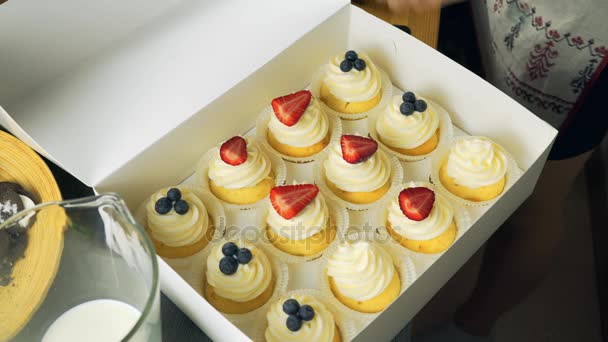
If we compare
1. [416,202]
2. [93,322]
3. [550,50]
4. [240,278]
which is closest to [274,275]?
[240,278]

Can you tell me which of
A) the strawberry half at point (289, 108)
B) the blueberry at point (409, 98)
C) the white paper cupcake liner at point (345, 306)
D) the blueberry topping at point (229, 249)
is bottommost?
the white paper cupcake liner at point (345, 306)

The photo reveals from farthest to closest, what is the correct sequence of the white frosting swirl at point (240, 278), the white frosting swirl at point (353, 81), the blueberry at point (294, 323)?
1. the white frosting swirl at point (353, 81)
2. the white frosting swirl at point (240, 278)
3. the blueberry at point (294, 323)

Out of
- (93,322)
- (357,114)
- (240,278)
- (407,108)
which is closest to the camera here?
(93,322)

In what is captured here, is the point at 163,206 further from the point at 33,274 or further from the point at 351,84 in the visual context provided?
the point at 351,84

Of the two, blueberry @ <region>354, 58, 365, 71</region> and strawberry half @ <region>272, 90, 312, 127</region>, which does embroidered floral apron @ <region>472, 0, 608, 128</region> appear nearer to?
blueberry @ <region>354, 58, 365, 71</region>

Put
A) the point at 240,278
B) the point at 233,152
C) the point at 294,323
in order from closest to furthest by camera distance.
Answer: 1. the point at 294,323
2. the point at 240,278
3. the point at 233,152

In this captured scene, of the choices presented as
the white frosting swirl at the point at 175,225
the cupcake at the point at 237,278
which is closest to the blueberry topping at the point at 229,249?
the cupcake at the point at 237,278

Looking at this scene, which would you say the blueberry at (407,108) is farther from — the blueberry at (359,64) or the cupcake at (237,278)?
the cupcake at (237,278)

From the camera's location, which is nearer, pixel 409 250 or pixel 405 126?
pixel 409 250
